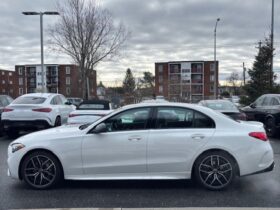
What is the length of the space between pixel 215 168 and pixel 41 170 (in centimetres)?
286

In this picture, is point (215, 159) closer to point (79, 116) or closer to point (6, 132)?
point (79, 116)

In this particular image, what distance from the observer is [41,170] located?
607cm

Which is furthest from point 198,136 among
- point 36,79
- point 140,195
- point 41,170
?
point 36,79

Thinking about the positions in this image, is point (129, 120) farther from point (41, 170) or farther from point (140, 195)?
point (41, 170)

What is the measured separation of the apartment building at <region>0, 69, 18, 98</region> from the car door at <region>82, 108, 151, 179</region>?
10394 centimetres

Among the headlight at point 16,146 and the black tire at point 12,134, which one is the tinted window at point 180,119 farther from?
the black tire at point 12,134

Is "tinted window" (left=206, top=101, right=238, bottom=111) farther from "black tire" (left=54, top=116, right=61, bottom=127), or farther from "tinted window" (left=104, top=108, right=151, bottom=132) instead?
"tinted window" (left=104, top=108, right=151, bottom=132)

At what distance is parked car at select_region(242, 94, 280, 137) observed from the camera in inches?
491

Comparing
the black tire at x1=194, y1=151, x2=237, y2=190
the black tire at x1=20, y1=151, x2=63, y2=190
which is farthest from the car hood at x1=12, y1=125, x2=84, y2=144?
the black tire at x1=194, y1=151, x2=237, y2=190

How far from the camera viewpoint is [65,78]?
97.8m

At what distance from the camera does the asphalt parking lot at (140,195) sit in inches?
205

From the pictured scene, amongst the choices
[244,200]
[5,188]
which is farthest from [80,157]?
[244,200]

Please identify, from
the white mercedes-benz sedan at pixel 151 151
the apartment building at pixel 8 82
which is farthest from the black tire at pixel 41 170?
the apartment building at pixel 8 82

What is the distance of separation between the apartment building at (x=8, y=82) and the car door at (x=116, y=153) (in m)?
104
